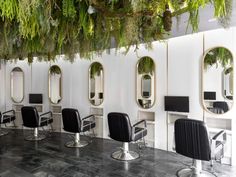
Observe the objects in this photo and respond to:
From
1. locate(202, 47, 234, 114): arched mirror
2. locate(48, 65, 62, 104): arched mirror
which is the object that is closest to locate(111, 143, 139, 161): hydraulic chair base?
locate(202, 47, 234, 114): arched mirror

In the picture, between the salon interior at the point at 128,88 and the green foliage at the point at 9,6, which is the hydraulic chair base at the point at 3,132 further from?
the green foliage at the point at 9,6

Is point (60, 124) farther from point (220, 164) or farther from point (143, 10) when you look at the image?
point (143, 10)

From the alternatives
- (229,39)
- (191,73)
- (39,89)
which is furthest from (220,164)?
(39,89)

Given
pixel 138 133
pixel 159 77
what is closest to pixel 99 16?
pixel 138 133

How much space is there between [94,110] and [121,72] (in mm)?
1316

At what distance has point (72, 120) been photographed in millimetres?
4234

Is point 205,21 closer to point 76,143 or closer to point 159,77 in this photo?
point 159,77

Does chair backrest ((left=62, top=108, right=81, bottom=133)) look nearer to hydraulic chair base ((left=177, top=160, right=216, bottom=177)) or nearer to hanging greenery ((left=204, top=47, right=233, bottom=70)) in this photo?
hydraulic chair base ((left=177, top=160, right=216, bottom=177))

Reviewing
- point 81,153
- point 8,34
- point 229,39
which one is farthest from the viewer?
point 81,153

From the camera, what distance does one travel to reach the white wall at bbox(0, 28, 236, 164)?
3.61 m

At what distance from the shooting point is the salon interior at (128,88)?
1726 mm

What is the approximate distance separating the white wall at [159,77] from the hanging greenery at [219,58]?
89 millimetres

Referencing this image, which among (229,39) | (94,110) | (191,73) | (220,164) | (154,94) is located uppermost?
(229,39)

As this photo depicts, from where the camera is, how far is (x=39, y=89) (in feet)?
19.5
